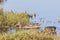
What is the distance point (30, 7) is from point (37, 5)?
51cm

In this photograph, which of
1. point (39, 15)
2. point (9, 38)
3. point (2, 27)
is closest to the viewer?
point (9, 38)

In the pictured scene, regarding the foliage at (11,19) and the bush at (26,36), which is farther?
the foliage at (11,19)

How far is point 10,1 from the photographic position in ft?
43.8

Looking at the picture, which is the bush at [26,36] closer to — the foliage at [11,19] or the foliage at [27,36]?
the foliage at [27,36]

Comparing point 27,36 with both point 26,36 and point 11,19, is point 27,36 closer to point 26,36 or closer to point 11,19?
point 26,36

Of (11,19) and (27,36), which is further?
(11,19)

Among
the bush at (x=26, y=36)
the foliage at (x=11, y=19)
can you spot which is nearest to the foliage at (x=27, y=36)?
the bush at (x=26, y=36)

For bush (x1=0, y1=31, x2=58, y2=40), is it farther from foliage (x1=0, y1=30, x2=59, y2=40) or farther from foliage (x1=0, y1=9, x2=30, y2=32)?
foliage (x1=0, y1=9, x2=30, y2=32)

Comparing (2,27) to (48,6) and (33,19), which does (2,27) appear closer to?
(33,19)

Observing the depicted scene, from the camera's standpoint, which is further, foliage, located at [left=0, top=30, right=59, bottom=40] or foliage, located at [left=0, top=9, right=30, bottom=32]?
foliage, located at [left=0, top=9, right=30, bottom=32]


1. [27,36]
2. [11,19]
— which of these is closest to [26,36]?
[27,36]

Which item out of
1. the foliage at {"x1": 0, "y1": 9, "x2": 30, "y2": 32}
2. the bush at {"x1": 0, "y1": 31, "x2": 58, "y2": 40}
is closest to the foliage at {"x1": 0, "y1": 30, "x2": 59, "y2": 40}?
the bush at {"x1": 0, "y1": 31, "x2": 58, "y2": 40}

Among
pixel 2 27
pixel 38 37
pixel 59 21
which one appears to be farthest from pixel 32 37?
pixel 59 21

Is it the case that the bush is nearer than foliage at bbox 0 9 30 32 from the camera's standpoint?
Yes
